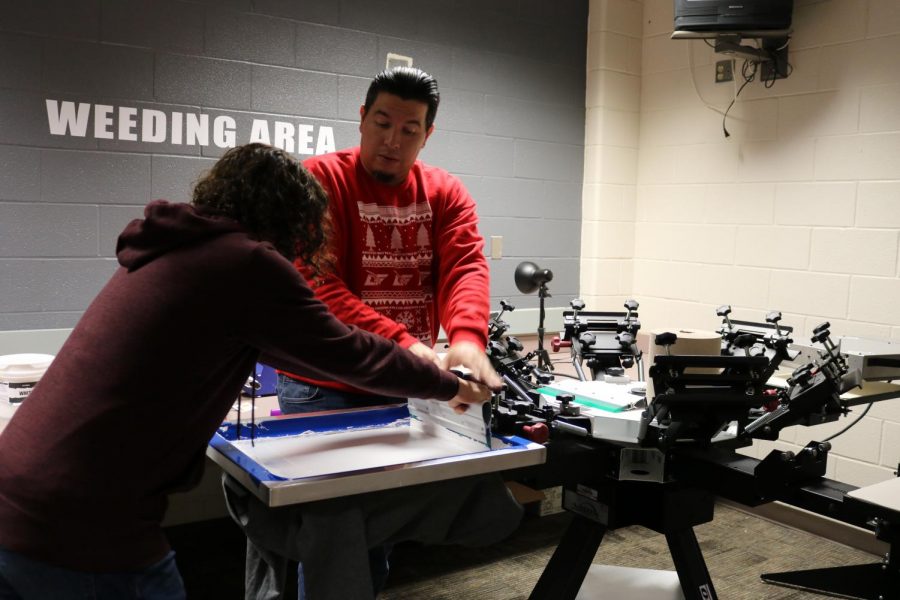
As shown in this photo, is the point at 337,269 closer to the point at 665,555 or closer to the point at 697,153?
the point at 665,555

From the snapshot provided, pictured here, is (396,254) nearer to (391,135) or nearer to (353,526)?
(391,135)

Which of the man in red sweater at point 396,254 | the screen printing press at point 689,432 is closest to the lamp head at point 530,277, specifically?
the screen printing press at point 689,432

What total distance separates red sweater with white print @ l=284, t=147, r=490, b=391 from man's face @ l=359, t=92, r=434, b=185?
0.05 metres

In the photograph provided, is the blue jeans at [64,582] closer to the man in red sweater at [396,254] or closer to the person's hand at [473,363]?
the man in red sweater at [396,254]

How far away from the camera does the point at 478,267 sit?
198cm

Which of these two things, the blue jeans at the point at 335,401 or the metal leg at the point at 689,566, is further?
the metal leg at the point at 689,566

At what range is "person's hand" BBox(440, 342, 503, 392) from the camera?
1.54 metres

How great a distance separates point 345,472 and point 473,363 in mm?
389

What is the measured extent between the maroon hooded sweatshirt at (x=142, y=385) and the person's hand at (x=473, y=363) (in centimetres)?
39

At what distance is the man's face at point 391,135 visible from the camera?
6.22 feet

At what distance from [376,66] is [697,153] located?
62.1 inches

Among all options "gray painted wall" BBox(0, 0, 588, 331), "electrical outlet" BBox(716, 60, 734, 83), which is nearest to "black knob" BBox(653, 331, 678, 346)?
"gray painted wall" BBox(0, 0, 588, 331)

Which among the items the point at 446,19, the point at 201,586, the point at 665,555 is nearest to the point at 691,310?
the point at 665,555

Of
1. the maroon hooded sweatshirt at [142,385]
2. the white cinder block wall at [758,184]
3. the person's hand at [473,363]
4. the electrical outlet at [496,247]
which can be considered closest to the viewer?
the maroon hooded sweatshirt at [142,385]
